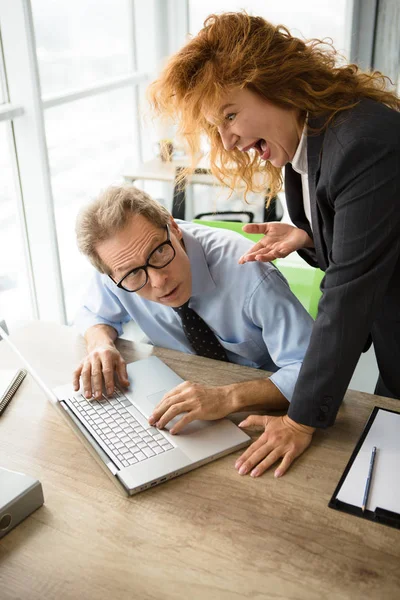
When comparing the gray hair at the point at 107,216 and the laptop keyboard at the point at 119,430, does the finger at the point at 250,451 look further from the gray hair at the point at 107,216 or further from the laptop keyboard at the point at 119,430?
the gray hair at the point at 107,216

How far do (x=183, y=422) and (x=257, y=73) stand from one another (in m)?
0.73

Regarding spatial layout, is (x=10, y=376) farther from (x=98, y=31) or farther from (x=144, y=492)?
(x=98, y=31)

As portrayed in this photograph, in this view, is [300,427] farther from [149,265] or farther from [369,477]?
[149,265]

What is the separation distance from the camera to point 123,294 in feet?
5.93

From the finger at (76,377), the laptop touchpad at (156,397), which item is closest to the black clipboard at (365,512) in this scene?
the laptop touchpad at (156,397)

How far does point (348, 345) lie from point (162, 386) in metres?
0.47

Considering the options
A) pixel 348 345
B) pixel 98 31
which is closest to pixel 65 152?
pixel 98 31

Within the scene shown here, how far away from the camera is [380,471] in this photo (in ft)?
3.99

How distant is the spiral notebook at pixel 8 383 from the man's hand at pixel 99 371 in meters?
0.15

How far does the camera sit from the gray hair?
5.11ft

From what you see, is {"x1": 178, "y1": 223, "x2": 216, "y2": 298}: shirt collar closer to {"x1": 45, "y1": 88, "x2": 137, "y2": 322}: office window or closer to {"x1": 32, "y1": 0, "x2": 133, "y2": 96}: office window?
{"x1": 45, "y1": 88, "x2": 137, "y2": 322}: office window

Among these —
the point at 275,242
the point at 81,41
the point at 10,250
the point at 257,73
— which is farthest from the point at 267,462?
the point at 81,41

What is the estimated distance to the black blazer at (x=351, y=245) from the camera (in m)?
1.23

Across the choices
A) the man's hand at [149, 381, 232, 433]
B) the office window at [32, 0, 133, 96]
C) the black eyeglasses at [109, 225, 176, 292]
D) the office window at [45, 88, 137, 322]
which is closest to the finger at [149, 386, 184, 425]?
the man's hand at [149, 381, 232, 433]
